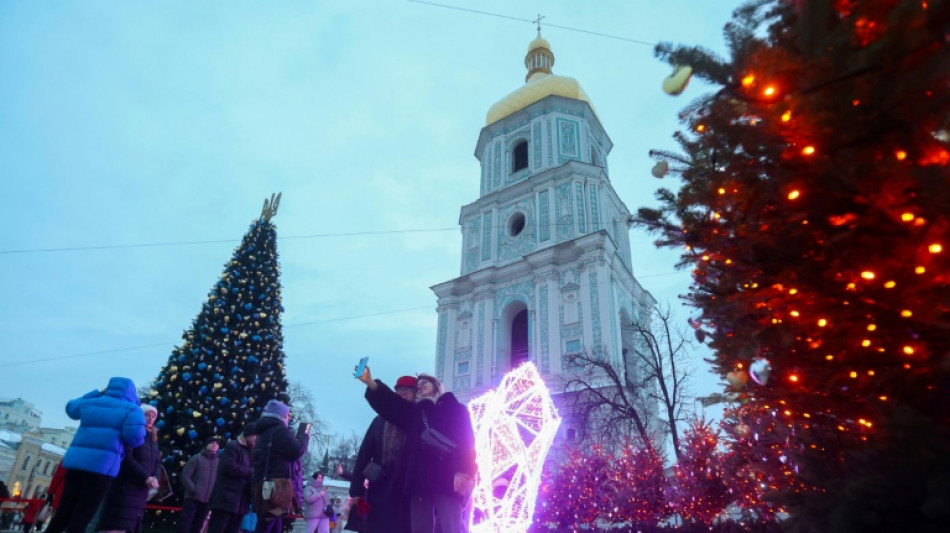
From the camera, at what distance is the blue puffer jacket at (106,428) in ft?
12.7

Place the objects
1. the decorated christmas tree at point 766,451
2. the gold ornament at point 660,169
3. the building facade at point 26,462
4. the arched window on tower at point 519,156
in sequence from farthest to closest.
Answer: the building facade at point 26,462
the arched window on tower at point 519,156
the gold ornament at point 660,169
the decorated christmas tree at point 766,451

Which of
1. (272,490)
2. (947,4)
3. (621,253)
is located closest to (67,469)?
(272,490)

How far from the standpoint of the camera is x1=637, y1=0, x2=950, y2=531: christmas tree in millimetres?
1649

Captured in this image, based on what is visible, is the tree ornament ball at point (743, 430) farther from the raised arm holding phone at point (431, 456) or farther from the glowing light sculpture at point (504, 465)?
the glowing light sculpture at point (504, 465)

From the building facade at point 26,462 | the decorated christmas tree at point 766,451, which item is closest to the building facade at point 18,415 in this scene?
the building facade at point 26,462

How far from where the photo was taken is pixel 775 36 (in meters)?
2.68

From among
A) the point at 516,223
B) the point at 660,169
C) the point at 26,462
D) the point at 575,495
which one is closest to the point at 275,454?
the point at 660,169

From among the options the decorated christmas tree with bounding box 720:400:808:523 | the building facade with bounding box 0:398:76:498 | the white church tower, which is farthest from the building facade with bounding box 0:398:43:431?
the decorated christmas tree with bounding box 720:400:808:523

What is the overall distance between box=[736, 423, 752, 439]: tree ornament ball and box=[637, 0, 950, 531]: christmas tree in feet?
4.70

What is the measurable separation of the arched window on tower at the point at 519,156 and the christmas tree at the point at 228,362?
13816mm

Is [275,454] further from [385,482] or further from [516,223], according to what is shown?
[516,223]

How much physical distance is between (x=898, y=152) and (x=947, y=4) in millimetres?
524

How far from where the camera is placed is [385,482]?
3.47 metres

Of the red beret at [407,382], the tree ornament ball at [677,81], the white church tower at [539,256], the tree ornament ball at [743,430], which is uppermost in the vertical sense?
the white church tower at [539,256]
